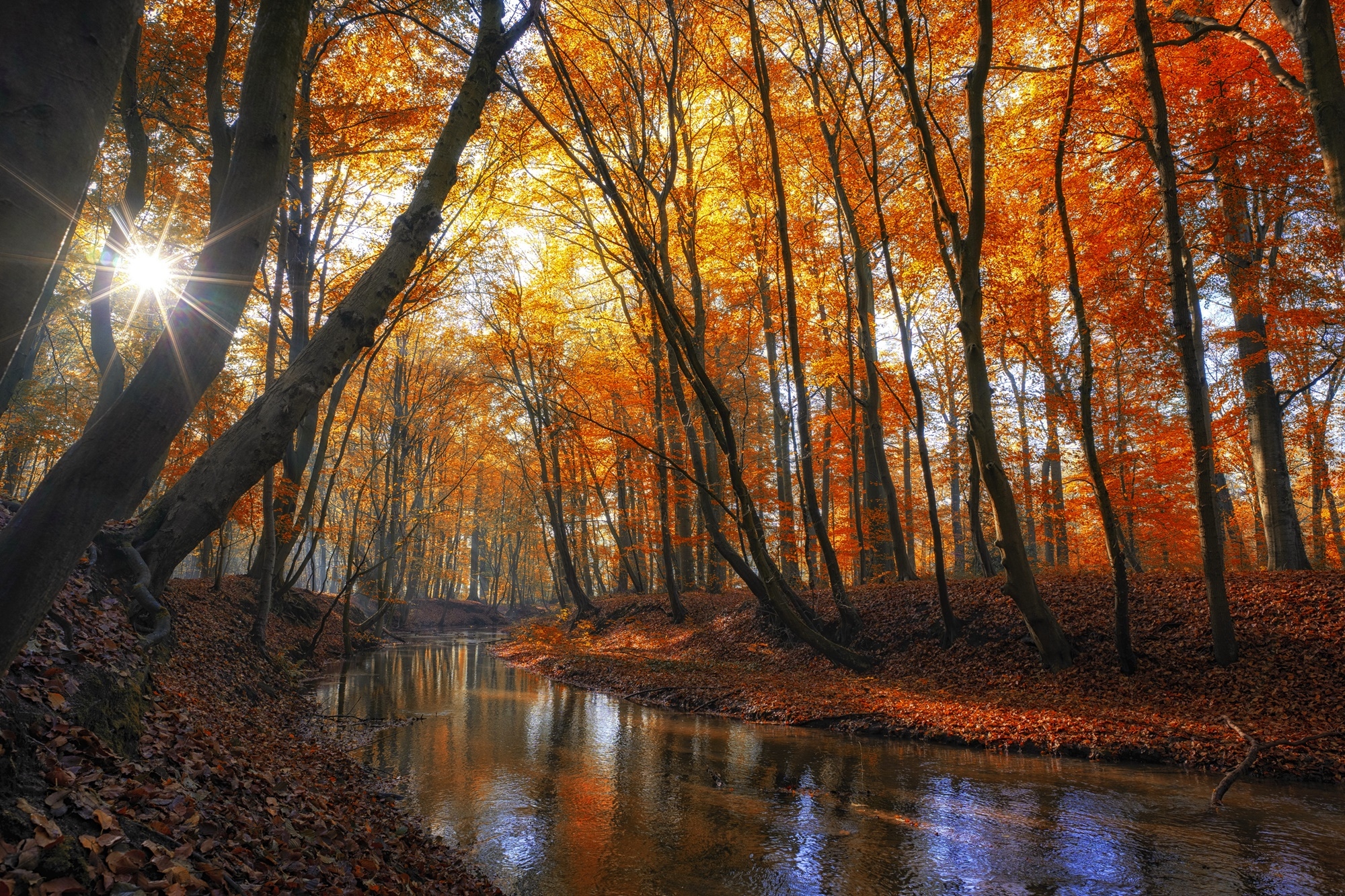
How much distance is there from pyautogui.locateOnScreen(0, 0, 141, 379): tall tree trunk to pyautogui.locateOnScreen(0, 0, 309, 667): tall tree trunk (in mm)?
201

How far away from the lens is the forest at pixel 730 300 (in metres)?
3.90

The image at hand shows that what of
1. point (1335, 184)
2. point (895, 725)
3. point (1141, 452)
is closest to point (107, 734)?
point (895, 725)

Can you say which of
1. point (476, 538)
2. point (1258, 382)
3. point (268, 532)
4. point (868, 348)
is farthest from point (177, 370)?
point (476, 538)

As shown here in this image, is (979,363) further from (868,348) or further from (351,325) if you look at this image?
(351,325)

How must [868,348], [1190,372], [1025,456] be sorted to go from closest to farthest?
[1190,372] < [868,348] < [1025,456]

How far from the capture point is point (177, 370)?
2.77m

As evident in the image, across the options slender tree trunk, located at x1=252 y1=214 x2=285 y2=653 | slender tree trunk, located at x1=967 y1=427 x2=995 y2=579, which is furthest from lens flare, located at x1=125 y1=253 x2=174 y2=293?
slender tree trunk, located at x1=967 y1=427 x2=995 y2=579

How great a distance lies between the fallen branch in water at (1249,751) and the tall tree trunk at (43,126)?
866 cm

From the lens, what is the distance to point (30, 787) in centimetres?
280

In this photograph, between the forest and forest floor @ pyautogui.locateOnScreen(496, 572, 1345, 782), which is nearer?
the forest

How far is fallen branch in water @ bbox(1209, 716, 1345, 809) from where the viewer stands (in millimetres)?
5973

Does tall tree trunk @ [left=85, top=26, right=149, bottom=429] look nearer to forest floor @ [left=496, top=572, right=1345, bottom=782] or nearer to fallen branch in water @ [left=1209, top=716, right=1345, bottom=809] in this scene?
forest floor @ [left=496, top=572, right=1345, bottom=782]

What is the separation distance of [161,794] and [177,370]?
2329 millimetres

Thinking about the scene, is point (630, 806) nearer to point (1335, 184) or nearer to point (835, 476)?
point (1335, 184)
